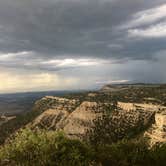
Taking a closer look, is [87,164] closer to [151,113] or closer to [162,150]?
[162,150]

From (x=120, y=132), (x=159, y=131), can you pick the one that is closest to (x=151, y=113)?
(x=120, y=132)

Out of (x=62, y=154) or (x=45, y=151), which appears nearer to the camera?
(x=62, y=154)

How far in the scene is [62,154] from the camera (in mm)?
47562

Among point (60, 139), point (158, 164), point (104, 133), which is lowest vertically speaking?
point (104, 133)

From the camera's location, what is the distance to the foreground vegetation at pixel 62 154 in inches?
1812

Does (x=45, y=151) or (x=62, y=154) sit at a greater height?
(x=45, y=151)

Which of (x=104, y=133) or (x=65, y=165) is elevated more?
(x=65, y=165)

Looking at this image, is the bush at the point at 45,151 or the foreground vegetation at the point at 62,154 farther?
the foreground vegetation at the point at 62,154

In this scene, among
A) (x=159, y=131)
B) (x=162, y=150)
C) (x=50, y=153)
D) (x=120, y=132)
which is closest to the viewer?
(x=50, y=153)

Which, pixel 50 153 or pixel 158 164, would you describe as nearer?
pixel 50 153

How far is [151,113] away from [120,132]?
2259 centimetres

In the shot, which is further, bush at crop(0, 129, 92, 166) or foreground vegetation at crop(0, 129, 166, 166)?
foreground vegetation at crop(0, 129, 166, 166)

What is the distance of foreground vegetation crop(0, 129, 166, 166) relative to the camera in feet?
151

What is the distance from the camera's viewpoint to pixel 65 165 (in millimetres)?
43938
